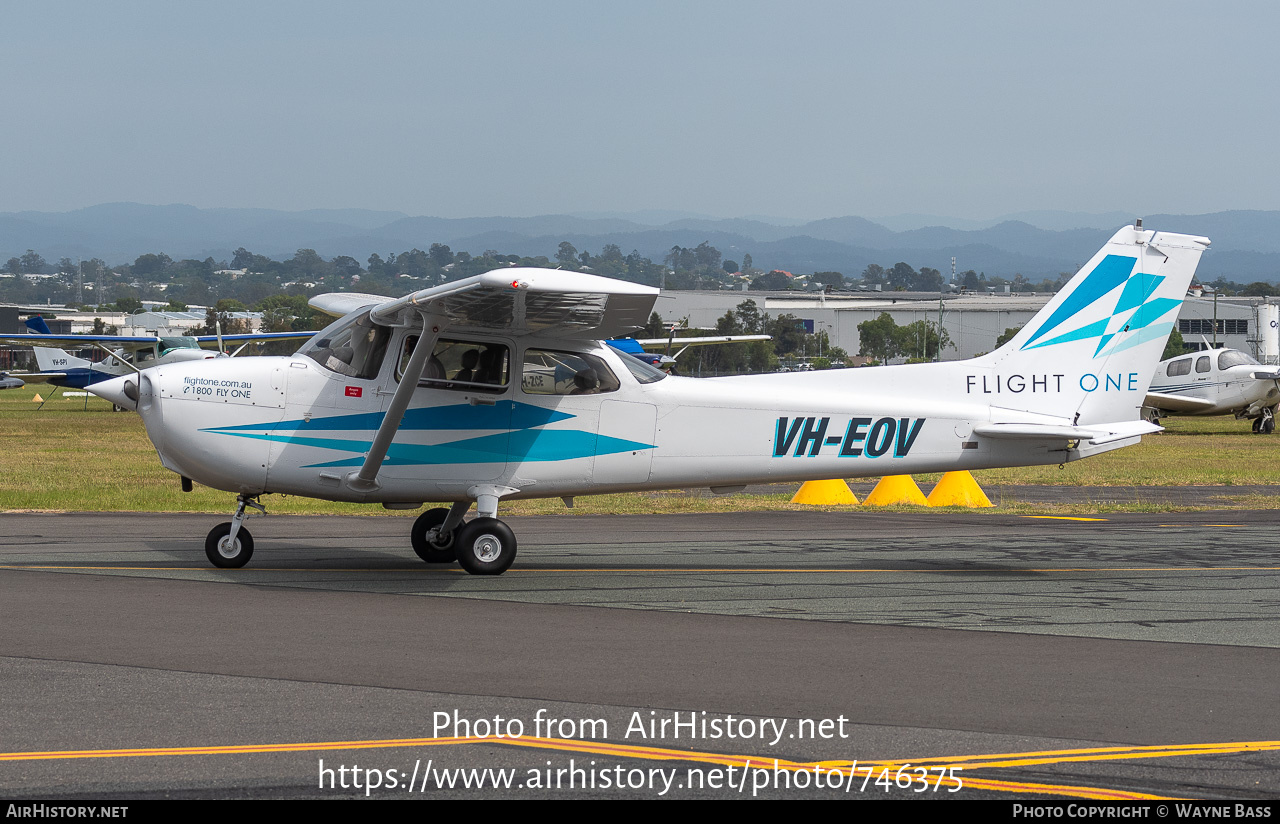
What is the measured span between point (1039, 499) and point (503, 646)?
1313 cm

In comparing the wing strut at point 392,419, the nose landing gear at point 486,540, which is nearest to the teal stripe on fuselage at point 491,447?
the wing strut at point 392,419

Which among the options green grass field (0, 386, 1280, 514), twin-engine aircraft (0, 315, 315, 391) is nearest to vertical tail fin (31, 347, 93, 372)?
twin-engine aircraft (0, 315, 315, 391)

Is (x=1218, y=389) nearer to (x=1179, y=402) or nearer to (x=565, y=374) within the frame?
(x=1179, y=402)

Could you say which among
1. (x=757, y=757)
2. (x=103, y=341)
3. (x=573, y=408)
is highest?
(x=573, y=408)

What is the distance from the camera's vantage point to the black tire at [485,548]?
10.3m

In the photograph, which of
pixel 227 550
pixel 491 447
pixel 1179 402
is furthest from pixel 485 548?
pixel 1179 402

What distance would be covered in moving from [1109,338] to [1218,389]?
2914cm

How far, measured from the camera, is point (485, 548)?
10352 mm

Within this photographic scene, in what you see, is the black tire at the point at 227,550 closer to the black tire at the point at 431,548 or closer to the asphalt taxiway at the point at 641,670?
the asphalt taxiway at the point at 641,670

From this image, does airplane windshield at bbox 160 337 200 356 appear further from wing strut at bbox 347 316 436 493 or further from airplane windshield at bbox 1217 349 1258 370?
wing strut at bbox 347 316 436 493

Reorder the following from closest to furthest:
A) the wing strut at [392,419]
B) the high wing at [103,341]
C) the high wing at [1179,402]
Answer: the wing strut at [392,419]
the high wing at [1179,402]
the high wing at [103,341]
